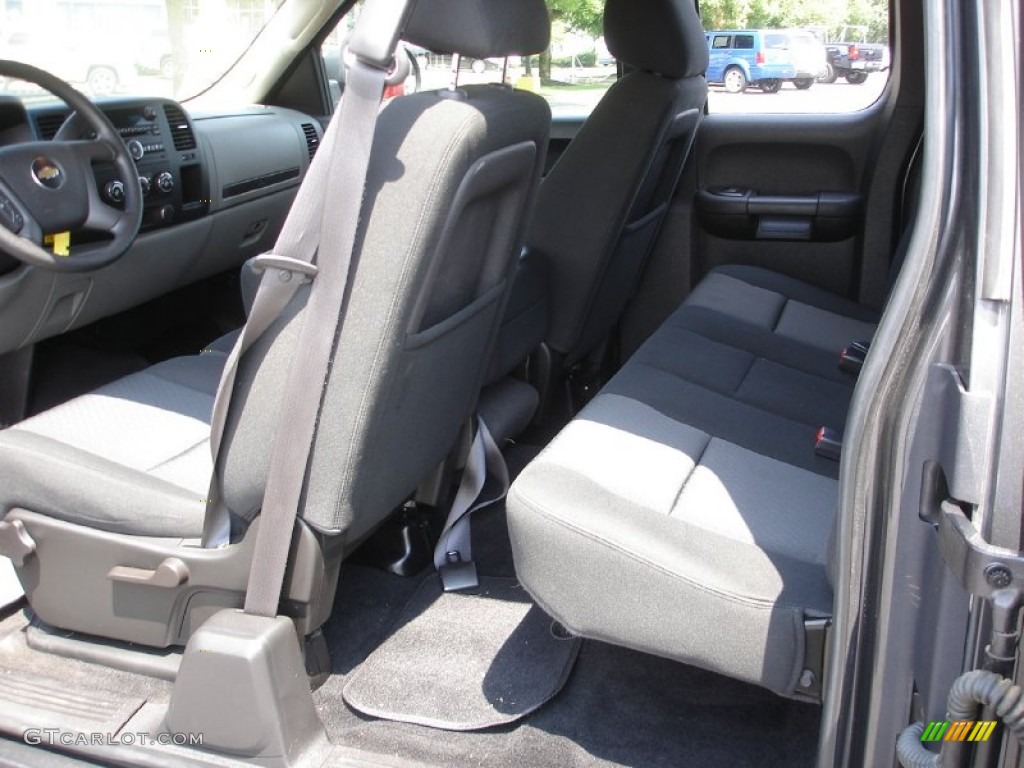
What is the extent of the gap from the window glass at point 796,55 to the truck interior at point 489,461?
0.27 meters

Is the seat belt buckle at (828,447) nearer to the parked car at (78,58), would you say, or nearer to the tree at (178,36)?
the parked car at (78,58)

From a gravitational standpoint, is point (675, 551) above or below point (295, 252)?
below

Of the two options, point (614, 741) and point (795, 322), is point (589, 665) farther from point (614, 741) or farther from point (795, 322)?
point (795, 322)

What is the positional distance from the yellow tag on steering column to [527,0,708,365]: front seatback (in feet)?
3.13

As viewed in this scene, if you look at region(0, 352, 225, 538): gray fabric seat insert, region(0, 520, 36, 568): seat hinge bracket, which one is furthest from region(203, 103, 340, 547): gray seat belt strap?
region(0, 520, 36, 568): seat hinge bracket

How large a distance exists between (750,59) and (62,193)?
1749mm

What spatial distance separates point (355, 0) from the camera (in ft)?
9.61

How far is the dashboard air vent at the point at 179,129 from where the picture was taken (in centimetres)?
246

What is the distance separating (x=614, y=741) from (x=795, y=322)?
130cm

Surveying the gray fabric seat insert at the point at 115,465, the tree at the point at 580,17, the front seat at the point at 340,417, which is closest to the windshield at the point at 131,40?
the gray fabric seat insert at the point at 115,465

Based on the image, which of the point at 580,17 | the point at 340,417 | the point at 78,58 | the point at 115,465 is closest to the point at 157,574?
the point at 115,465

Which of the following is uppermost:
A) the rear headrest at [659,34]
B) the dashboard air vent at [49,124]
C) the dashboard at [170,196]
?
the rear headrest at [659,34]

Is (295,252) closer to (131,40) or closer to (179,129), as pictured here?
(179,129)

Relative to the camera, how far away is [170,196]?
2.44 m
